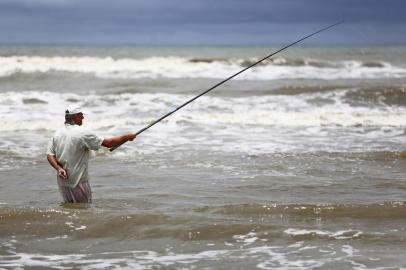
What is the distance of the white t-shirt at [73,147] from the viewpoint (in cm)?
635

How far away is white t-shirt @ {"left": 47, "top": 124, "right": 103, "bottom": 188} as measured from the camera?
6352 mm

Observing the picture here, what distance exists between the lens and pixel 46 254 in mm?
5539

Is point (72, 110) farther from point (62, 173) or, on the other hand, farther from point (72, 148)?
point (62, 173)

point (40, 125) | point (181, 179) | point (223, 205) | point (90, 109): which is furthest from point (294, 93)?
point (223, 205)

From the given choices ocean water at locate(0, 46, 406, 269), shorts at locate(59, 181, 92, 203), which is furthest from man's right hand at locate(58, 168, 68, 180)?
ocean water at locate(0, 46, 406, 269)

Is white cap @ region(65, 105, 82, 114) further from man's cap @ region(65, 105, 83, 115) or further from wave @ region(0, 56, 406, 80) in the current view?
wave @ region(0, 56, 406, 80)

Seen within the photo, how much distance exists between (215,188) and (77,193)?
2.25 metres

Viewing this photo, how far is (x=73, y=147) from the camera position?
6.37 m

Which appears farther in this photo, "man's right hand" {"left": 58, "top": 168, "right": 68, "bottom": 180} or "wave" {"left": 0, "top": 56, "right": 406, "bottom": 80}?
"wave" {"left": 0, "top": 56, "right": 406, "bottom": 80}

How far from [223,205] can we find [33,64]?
84.6 feet

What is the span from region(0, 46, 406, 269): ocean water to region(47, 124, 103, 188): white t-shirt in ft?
1.40

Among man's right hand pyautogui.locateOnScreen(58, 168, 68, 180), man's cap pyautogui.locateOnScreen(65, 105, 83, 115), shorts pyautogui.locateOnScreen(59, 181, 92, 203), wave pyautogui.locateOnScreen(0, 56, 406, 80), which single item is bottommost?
shorts pyautogui.locateOnScreen(59, 181, 92, 203)

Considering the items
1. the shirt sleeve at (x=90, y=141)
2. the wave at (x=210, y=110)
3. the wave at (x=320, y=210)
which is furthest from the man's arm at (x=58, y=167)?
the wave at (x=210, y=110)

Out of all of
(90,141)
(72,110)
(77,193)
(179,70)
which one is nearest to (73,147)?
(90,141)
